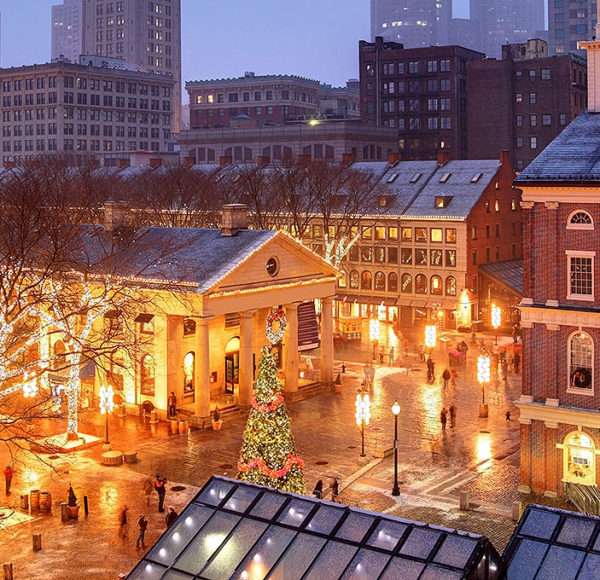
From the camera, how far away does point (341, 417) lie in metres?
54.7

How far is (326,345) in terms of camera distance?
6231 cm

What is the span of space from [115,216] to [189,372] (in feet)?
35.3

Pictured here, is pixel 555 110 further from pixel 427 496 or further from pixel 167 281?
pixel 427 496

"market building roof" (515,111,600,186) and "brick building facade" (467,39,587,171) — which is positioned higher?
"brick building facade" (467,39,587,171)

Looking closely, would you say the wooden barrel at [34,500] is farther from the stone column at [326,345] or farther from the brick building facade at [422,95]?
the brick building facade at [422,95]

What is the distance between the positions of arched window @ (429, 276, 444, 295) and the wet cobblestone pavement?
81.4 ft

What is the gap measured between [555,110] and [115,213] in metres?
84.5

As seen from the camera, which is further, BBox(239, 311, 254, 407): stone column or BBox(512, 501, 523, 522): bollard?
BBox(239, 311, 254, 407): stone column

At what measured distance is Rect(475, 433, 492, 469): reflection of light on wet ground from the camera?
1842 inches

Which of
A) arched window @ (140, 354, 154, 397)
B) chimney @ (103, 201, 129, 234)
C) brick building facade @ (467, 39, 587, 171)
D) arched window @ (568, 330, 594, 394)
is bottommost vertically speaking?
arched window @ (140, 354, 154, 397)

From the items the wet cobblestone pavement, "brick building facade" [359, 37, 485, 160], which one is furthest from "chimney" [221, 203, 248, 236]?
"brick building facade" [359, 37, 485, 160]

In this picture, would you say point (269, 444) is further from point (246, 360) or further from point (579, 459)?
point (246, 360)

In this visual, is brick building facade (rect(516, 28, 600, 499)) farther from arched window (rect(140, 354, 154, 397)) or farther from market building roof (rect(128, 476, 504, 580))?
arched window (rect(140, 354, 154, 397))

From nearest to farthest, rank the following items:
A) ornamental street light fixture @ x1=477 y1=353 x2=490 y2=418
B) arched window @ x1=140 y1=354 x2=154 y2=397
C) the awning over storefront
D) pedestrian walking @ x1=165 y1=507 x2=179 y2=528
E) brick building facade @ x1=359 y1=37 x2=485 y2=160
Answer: pedestrian walking @ x1=165 y1=507 x2=179 y2=528
ornamental street light fixture @ x1=477 y1=353 x2=490 y2=418
arched window @ x1=140 y1=354 x2=154 y2=397
the awning over storefront
brick building facade @ x1=359 y1=37 x2=485 y2=160
